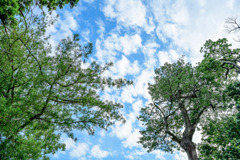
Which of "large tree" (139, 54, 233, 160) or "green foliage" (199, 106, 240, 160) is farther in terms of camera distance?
"large tree" (139, 54, 233, 160)

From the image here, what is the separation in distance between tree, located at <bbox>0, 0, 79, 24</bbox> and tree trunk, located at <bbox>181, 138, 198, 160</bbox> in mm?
15149

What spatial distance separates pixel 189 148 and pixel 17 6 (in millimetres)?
16374

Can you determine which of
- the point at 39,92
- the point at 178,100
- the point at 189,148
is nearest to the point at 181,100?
the point at 178,100

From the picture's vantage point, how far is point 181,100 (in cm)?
1802

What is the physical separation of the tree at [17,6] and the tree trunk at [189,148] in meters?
15.1

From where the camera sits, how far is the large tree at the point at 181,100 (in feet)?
47.1

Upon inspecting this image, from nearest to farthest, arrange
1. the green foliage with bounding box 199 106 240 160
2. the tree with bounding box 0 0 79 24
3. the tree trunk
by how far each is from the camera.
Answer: the tree with bounding box 0 0 79 24 < the green foliage with bounding box 199 106 240 160 < the tree trunk

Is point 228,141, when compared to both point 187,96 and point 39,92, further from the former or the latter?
point 39,92

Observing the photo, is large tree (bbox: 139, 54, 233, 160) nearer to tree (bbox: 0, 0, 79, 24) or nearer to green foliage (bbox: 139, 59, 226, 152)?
green foliage (bbox: 139, 59, 226, 152)

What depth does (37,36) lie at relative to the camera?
856cm

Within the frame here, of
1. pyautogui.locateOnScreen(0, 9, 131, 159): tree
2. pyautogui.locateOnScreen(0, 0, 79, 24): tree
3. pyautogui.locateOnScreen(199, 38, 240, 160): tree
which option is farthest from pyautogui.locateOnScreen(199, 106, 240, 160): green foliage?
pyautogui.locateOnScreen(0, 0, 79, 24): tree

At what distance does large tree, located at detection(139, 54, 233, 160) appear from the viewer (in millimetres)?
14344

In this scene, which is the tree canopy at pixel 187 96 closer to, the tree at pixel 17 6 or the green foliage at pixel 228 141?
the green foliage at pixel 228 141

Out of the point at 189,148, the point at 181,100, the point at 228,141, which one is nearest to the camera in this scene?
the point at 228,141
